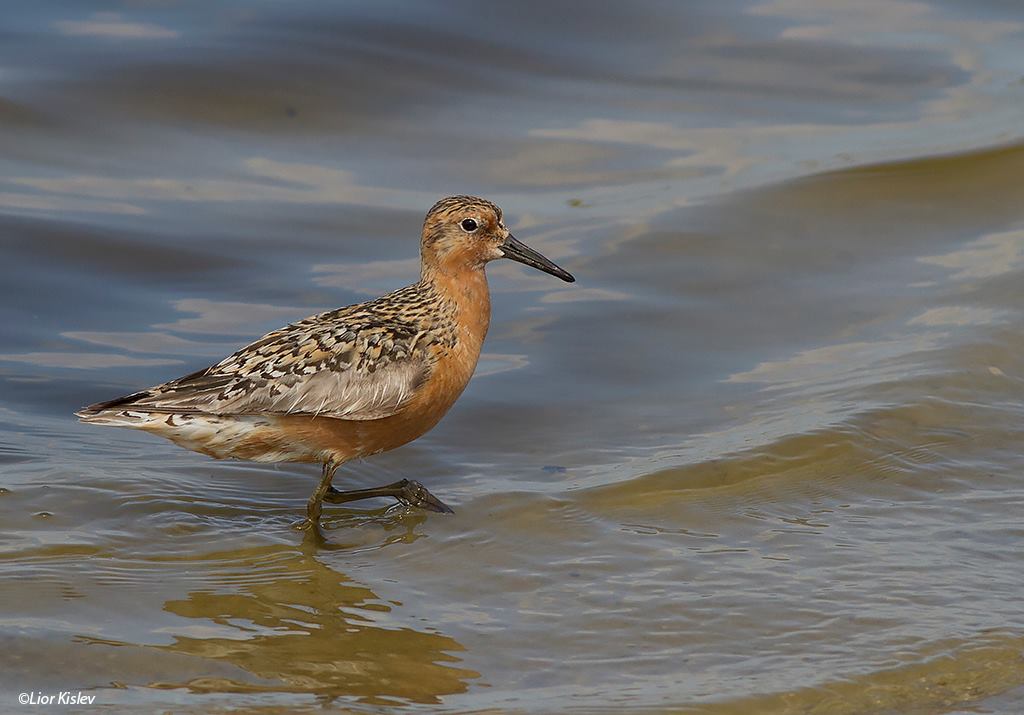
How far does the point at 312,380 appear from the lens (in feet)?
27.1

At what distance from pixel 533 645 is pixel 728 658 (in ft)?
2.80

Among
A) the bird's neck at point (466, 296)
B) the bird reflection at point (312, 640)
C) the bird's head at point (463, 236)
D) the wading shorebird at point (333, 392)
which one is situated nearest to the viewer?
the bird reflection at point (312, 640)

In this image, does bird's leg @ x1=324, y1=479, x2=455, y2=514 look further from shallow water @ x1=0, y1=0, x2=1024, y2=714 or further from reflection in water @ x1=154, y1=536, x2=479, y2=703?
reflection in water @ x1=154, y1=536, x2=479, y2=703

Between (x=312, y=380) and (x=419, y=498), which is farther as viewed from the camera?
(x=419, y=498)

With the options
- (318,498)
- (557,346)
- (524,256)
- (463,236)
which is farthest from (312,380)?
(557,346)

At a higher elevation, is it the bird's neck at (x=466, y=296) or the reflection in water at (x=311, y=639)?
the bird's neck at (x=466, y=296)

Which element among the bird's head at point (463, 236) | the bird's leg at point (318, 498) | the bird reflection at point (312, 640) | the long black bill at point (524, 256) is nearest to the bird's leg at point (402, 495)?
the bird's leg at point (318, 498)

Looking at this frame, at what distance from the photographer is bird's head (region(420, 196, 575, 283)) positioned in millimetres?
9078

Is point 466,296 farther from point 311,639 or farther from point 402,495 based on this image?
point 311,639

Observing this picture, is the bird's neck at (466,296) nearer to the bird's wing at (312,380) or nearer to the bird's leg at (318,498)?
the bird's wing at (312,380)

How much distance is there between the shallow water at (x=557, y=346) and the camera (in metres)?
Answer: 6.77

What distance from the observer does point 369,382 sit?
8.27m

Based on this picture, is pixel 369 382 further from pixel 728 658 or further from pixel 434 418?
pixel 728 658

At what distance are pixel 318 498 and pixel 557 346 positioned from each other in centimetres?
320
